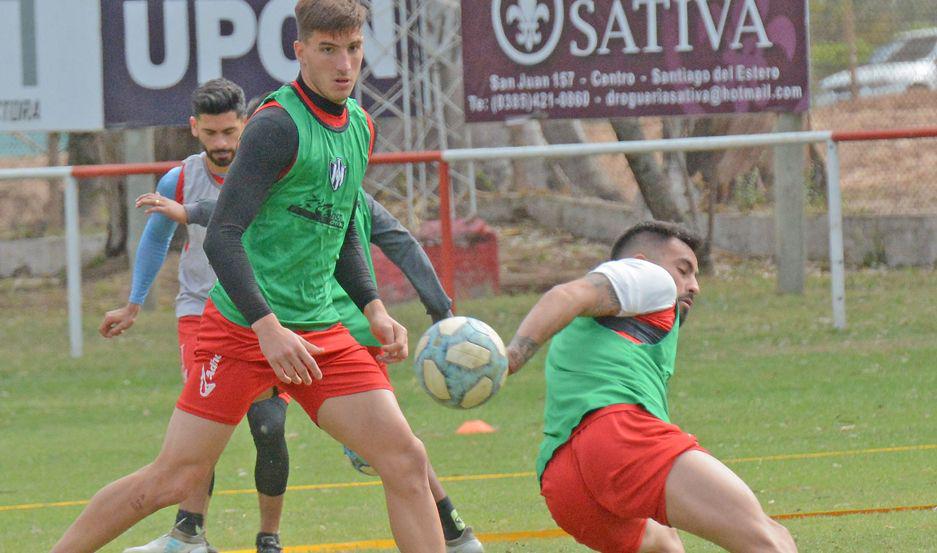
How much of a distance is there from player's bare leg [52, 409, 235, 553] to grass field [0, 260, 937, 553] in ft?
5.15

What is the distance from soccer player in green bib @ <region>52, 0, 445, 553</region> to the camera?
4.68m

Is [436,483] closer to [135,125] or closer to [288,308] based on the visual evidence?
[288,308]

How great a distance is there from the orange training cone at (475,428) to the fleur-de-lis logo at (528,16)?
4775 millimetres

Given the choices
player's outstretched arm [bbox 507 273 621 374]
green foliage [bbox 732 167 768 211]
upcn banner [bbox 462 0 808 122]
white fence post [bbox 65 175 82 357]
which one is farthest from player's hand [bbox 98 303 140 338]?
green foliage [bbox 732 167 768 211]

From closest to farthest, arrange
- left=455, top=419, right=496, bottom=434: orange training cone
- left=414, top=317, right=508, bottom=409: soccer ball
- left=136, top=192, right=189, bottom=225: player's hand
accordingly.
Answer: left=414, top=317, right=508, bottom=409: soccer ball → left=136, top=192, right=189, bottom=225: player's hand → left=455, top=419, right=496, bottom=434: orange training cone

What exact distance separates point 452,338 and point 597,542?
79 centimetres

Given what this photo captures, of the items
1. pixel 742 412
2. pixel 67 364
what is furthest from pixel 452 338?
pixel 67 364

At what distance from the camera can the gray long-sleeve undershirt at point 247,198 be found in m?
4.54

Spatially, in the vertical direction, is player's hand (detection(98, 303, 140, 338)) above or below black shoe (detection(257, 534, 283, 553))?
above

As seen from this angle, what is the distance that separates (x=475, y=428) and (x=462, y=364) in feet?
16.5

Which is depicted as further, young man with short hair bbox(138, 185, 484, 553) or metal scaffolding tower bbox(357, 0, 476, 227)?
metal scaffolding tower bbox(357, 0, 476, 227)

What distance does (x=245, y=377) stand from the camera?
16.2ft

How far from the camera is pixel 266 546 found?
616 cm

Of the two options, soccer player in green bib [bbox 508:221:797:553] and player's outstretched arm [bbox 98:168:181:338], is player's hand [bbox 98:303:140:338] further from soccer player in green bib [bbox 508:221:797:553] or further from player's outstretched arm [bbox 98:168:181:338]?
soccer player in green bib [bbox 508:221:797:553]
